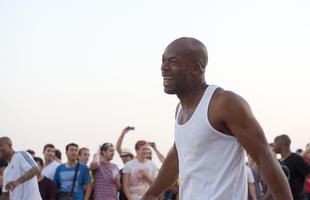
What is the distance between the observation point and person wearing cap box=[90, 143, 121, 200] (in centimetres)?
997

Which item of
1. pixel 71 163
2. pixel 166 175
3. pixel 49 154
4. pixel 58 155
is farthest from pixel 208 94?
pixel 58 155

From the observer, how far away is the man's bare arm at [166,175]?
4070 millimetres

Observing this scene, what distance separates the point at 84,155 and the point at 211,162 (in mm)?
7244

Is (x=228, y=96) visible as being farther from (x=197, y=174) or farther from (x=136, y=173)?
(x=136, y=173)

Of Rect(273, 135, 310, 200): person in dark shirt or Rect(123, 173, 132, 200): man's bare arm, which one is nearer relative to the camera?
Rect(273, 135, 310, 200): person in dark shirt

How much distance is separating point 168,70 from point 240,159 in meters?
0.61

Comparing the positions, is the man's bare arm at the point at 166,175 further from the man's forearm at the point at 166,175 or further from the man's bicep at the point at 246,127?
the man's bicep at the point at 246,127

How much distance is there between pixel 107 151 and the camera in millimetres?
10094

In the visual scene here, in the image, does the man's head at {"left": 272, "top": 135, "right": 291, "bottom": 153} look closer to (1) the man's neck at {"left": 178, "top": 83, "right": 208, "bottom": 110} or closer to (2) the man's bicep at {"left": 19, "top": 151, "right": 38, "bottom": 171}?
(2) the man's bicep at {"left": 19, "top": 151, "right": 38, "bottom": 171}

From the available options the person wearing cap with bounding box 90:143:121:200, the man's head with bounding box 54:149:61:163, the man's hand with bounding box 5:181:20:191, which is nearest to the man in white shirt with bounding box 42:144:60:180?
the man's head with bounding box 54:149:61:163

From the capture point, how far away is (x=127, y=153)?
36.5ft

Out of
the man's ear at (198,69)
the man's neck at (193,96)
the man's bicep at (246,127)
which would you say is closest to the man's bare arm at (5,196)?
the man's neck at (193,96)

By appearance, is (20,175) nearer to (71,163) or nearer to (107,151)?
(71,163)

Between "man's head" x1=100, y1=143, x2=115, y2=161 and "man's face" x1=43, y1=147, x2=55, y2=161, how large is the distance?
1.03 metres
